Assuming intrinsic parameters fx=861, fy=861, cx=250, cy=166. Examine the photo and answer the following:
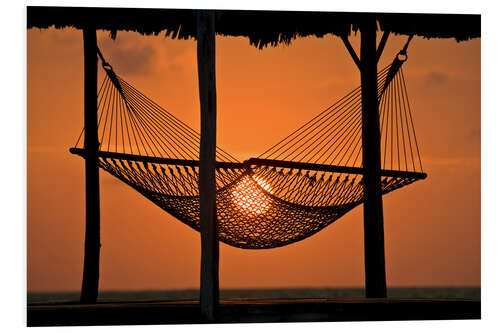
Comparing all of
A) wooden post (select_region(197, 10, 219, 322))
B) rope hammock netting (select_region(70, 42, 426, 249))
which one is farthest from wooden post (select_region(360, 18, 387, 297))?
wooden post (select_region(197, 10, 219, 322))

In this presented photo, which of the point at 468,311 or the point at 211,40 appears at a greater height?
the point at 211,40

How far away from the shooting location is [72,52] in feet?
17.8

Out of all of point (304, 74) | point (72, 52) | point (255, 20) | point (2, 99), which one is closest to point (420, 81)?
point (304, 74)

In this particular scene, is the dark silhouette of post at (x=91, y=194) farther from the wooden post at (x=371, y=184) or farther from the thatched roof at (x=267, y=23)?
the wooden post at (x=371, y=184)

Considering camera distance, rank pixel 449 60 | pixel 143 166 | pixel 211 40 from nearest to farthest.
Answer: pixel 211 40 → pixel 143 166 → pixel 449 60

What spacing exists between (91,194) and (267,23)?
A: 5.29 feet

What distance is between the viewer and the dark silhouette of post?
5371 millimetres

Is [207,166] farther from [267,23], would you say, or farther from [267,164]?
[267,23]

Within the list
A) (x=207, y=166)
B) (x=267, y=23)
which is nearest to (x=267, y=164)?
(x=207, y=166)

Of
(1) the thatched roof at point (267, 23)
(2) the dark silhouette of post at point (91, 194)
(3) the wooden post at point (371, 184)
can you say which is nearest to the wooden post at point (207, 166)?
(1) the thatched roof at point (267, 23)

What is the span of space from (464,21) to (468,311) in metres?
1.84

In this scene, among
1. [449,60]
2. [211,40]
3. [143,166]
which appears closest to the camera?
[211,40]

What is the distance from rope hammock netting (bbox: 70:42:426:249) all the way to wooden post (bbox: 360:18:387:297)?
0.05 m
